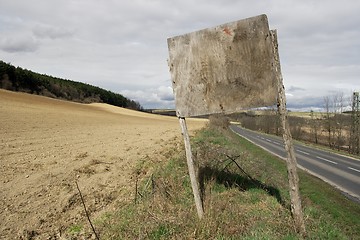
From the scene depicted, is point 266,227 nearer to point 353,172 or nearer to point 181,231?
point 181,231

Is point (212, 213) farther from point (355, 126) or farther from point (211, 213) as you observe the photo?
point (355, 126)

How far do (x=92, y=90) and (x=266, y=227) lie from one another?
10466 centimetres

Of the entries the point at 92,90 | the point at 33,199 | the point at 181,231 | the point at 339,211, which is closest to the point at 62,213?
the point at 33,199

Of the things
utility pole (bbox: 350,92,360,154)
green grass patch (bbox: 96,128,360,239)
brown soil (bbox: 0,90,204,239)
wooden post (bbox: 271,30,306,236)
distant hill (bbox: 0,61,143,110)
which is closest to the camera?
green grass patch (bbox: 96,128,360,239)

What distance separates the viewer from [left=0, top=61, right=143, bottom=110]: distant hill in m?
65.2

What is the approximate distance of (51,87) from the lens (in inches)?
3241

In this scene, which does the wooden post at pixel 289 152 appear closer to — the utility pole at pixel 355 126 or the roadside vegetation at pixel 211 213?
the roadside vegetation at pixel 211 213

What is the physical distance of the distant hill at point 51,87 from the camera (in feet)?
214

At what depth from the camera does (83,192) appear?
8711 mm

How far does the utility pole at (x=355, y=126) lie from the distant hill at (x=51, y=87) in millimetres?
60676

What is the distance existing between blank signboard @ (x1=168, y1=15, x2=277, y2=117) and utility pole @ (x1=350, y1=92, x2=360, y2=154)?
4986 cm

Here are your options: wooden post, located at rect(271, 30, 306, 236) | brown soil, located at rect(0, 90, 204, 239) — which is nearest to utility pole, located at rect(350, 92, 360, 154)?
brown soil, located at rect(0, 90, 204, 239)

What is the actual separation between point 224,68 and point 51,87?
83.0m

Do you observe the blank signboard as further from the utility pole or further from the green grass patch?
the utility pole
